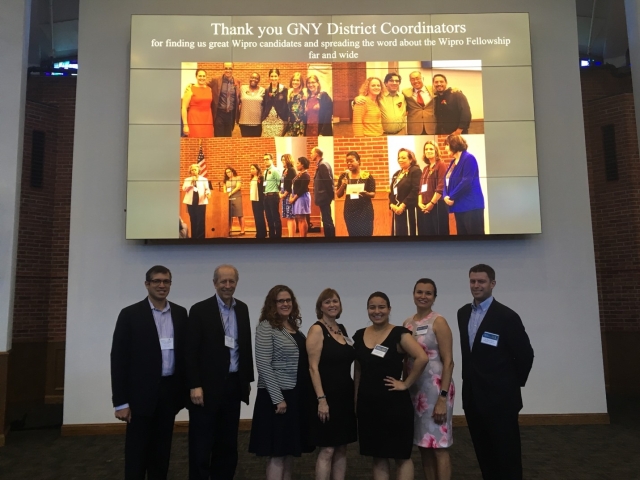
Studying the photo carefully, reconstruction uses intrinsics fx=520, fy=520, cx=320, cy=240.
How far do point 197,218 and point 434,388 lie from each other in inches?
140

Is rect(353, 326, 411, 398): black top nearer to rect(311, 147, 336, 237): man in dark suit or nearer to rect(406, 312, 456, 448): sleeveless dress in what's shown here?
rect(406, 312, 456, 448): sleeveless dress

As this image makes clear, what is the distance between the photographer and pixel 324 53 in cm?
613

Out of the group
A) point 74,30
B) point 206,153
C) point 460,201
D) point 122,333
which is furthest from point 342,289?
point 74,30

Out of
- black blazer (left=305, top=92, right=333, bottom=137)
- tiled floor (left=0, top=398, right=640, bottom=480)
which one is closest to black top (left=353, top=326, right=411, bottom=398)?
tiled floor (left=0, top=398, right=640, bottom=480)

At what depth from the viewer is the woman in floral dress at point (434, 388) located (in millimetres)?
3199

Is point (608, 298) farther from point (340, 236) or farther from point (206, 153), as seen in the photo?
point (206, 153)

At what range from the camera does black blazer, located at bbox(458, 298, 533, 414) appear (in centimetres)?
309

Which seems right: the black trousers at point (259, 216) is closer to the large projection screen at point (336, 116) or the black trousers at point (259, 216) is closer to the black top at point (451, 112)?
the large projection screen at point (336, 116)

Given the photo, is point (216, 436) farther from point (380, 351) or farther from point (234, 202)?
point (234, 202)

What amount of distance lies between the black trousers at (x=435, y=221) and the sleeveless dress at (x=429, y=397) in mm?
2726

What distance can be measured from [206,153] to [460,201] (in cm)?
295

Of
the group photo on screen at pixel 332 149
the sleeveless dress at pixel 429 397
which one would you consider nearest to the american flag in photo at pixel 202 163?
the group photo on screen at pixel 332 149

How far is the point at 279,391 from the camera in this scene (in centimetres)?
317

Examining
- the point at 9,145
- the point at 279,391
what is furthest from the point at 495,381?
the point at 9,145
